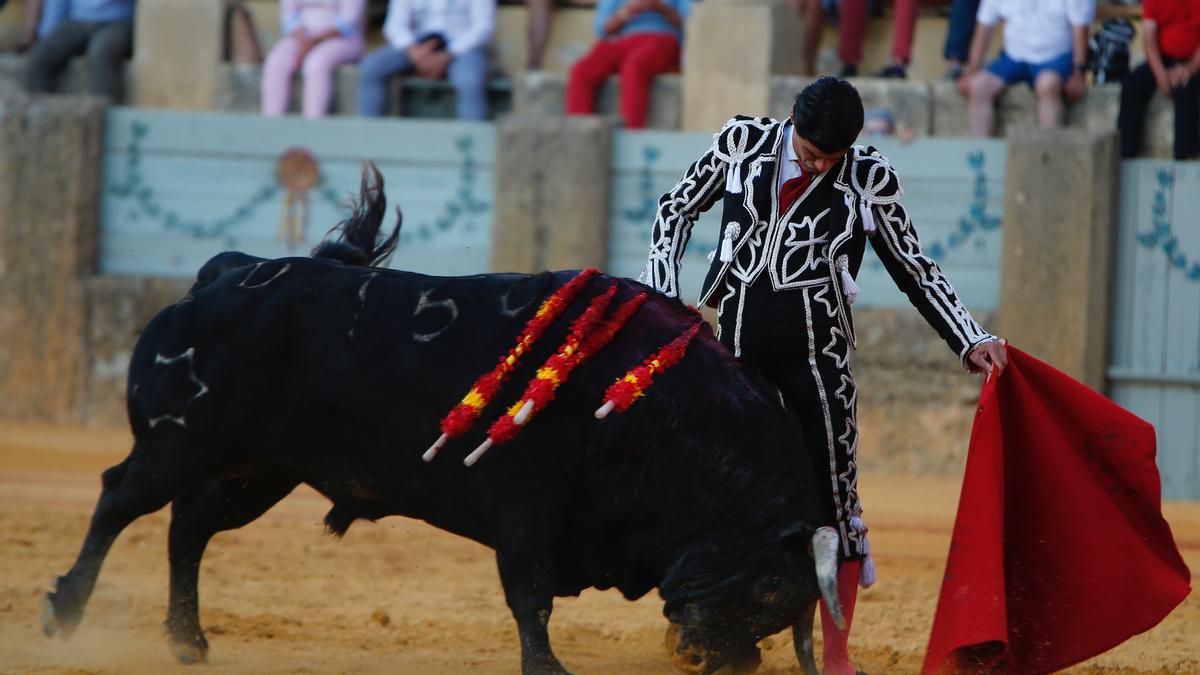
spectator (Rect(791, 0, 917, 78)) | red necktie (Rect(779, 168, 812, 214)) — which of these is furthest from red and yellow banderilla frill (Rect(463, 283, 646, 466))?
spectator (Rect(791, 0, 917, 78))

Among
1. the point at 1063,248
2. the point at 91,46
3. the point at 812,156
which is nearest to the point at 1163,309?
the point at 1063,248

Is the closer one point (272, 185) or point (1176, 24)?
point (1176, 24)

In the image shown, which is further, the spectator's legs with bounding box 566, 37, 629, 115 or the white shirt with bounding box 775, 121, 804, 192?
the spectator's legs with bounding box 566, 37, 629, 115

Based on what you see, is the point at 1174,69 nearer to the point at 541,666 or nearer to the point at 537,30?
the point at 537,30

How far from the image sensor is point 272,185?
9.19 meters

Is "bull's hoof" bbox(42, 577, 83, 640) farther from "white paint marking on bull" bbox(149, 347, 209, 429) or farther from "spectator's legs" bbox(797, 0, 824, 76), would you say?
"spectator's legs" bbox(797, 0, 824, 76)

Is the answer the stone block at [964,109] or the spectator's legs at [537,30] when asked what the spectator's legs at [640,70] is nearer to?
the spectator's legs at [537,30]

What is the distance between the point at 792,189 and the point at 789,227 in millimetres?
91

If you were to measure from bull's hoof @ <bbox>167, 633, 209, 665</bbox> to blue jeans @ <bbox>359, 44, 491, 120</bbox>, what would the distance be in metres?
5.28

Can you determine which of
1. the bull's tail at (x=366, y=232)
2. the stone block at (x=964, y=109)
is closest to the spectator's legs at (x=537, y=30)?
the stone block at (x=964, y=109)

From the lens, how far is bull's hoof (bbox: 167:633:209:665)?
433 cm

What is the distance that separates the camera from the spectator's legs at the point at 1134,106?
7965 millimetres

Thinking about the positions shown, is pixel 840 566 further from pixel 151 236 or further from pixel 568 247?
pixel 151 236

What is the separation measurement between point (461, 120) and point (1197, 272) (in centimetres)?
401
